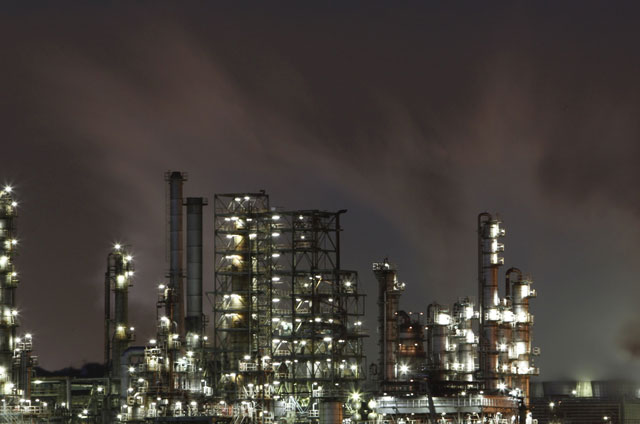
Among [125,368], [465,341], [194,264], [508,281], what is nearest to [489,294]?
[465,341]

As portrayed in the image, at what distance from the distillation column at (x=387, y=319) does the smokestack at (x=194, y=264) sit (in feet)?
44.0

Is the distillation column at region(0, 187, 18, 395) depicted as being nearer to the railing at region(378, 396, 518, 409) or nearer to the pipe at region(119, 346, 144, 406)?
the pipe at region(119, 346, 144, 406)

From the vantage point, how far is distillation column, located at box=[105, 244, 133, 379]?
8550 cm

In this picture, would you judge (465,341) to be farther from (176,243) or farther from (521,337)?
(176,243)

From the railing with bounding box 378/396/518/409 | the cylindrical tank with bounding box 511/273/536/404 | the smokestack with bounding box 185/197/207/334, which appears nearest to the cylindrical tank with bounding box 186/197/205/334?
the smokestack with bounding box 185/197/207/334

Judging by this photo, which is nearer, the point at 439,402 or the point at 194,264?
the point at 439,402

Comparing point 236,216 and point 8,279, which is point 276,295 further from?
point 8,279

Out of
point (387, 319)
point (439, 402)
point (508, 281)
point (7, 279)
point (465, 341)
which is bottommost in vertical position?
point (439, 402)

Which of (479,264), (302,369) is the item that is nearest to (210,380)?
(302,369)

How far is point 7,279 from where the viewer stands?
7294 cm

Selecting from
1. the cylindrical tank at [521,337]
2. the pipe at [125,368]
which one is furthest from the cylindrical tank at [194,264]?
the cylindrical tank at [521,337]

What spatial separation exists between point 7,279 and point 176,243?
45.6 feet

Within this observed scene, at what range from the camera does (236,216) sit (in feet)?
276

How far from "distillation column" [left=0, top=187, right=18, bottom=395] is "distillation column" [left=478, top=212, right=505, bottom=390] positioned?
33.0 meters
